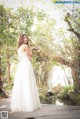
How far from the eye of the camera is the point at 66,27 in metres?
3.23

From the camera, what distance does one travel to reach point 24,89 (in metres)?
3.26

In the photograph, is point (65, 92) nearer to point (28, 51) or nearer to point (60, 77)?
point (60, 77)

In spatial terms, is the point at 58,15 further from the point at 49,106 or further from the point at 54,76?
the point at 49,106

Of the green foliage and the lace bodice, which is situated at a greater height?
the lace bodice

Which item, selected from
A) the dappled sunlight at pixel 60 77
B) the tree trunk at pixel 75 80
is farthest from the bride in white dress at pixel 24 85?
the tree trunk at pixel 75 80

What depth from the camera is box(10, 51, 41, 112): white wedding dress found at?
3238 millimetres

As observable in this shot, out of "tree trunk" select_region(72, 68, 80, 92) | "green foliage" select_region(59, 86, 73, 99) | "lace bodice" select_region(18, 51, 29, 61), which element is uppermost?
"lace bodice" select_region(18, 51, 29, 61)

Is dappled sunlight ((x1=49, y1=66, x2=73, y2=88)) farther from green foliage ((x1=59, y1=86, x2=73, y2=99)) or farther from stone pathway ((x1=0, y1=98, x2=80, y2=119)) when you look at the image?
stone pathway ((x1=0, y1=98, x2=80, y2=119))

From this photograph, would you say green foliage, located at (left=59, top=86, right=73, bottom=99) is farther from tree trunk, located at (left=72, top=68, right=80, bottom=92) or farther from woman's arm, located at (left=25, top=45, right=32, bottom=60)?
woman's arm, located at (left=25, top=45, right=32, bottom=60)

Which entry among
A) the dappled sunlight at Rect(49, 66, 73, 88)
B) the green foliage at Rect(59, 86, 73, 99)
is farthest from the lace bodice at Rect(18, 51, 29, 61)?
the green foliage at Rect(59, 86, 73, 99)

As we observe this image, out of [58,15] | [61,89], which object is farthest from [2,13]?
[61,89]

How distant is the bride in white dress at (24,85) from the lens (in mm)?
3240

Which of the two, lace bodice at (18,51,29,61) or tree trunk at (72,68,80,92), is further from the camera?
lace bodice at (18,51,29,61)

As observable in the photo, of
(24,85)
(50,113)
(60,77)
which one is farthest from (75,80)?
(24,85)
